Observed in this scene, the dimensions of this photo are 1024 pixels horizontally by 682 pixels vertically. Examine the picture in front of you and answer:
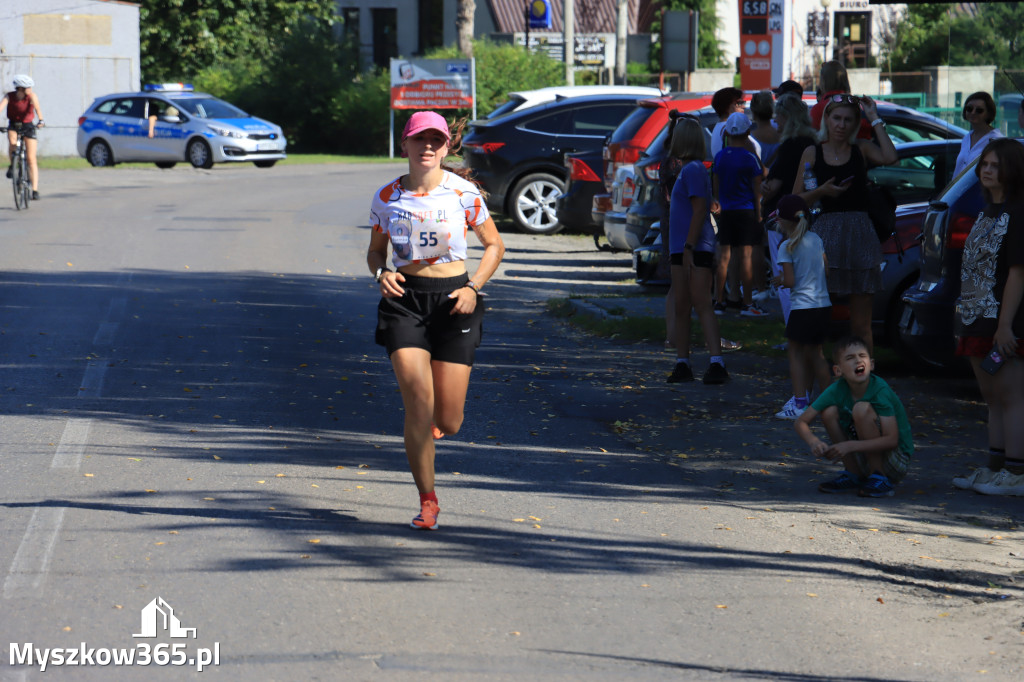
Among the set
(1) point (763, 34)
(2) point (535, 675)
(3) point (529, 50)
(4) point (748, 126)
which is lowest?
(2) point (535, 675)

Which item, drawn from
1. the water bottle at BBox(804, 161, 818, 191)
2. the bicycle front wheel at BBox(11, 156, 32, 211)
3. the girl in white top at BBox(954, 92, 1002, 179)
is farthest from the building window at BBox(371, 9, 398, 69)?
the water bottle at BBox(804, 161, 818, 191)

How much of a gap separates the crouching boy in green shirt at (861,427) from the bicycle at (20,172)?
15.8m

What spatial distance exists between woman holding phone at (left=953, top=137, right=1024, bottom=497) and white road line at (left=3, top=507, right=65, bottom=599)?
4377 millimetres

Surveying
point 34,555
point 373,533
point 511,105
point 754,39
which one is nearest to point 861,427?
point 373,533

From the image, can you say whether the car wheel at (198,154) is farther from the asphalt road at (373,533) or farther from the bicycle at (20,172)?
the asphalt road at (373,533)

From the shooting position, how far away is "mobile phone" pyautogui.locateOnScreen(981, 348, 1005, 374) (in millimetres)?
6582

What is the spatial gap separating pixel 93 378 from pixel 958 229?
562 cm

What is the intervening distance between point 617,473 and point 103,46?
35.2m

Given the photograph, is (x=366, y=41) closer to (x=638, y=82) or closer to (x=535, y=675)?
(x=638, y=82)

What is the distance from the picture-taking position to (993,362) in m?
6.61

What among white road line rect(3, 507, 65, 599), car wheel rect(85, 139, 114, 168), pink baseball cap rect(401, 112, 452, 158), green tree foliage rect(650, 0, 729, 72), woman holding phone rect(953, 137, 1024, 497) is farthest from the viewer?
green tree foliage rect(650, 0, 729, 72)

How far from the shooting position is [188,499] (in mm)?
6332

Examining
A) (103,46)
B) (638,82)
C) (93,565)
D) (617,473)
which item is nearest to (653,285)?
(617,473)

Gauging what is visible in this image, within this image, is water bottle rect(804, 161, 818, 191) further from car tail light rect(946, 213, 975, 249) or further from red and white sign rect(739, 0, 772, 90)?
red and white sign rect(739, 0, 772, 90)
